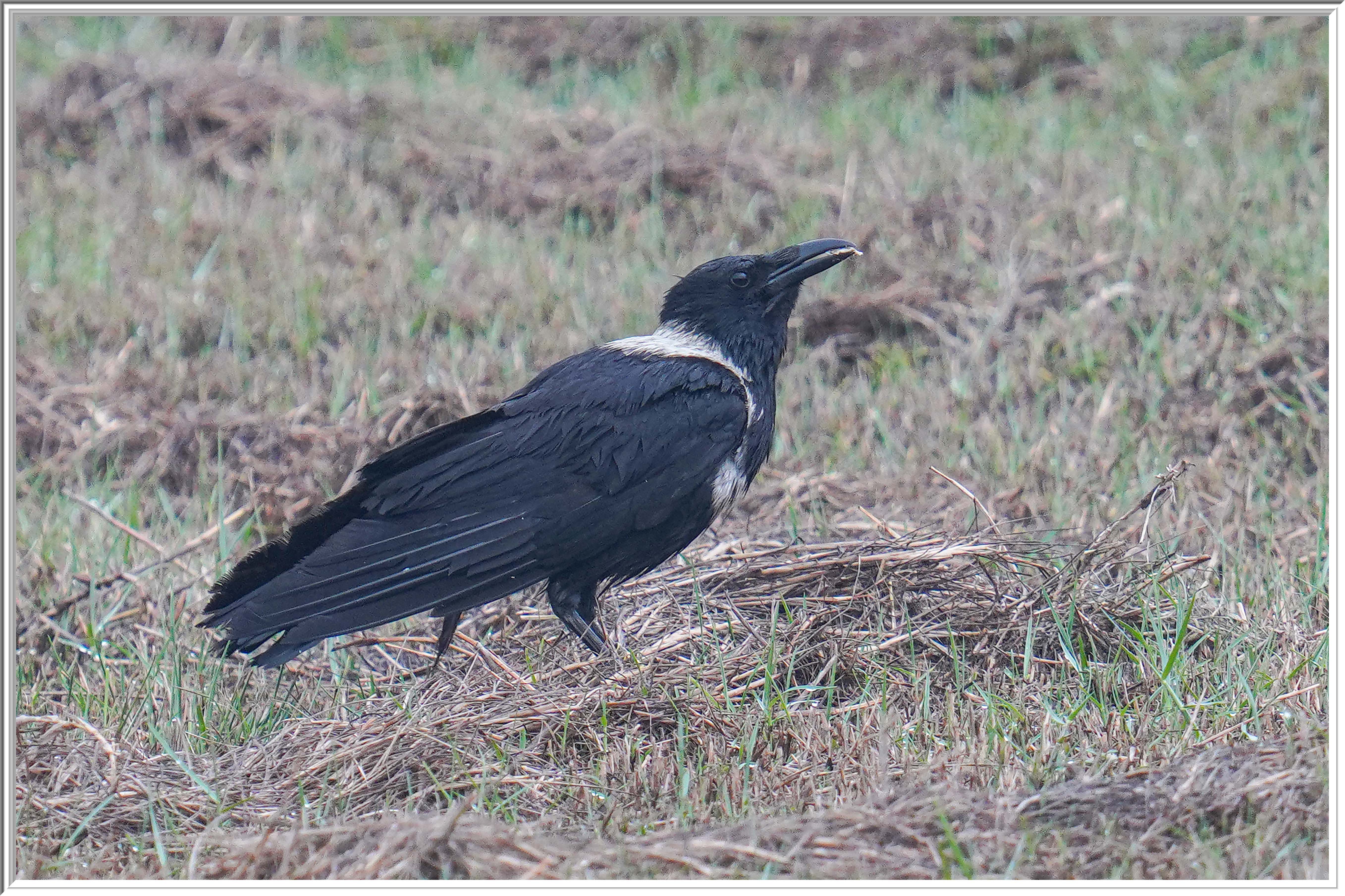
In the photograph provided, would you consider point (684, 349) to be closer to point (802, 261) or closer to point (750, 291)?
point (750, 291)

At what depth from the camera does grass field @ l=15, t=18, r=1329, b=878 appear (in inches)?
113

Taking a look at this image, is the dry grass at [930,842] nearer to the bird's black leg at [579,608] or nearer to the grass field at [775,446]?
the grass field at [775,446]

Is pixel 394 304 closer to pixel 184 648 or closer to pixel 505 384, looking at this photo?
pixel 505 384

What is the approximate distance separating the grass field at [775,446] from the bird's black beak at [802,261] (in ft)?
2.36

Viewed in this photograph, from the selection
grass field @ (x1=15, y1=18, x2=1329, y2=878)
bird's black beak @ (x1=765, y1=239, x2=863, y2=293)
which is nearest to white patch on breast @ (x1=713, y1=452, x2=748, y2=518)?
grass field @ (x1=15, y1=18, x2=1329, y2=878)

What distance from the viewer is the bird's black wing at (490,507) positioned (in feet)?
11.2

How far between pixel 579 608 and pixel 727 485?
52 cm

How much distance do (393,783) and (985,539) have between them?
1.69 meters

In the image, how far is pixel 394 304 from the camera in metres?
6.09

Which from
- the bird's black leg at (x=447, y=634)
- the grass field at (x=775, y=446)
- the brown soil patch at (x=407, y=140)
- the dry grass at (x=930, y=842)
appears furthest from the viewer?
the brown soil patch at (x=407, y=140)

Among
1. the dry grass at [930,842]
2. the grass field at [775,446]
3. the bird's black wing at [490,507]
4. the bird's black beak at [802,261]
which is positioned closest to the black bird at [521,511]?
the bird's black wing at [490,507]

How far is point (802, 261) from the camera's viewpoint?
157 inches

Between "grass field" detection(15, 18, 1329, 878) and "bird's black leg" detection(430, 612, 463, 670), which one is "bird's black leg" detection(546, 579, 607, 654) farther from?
"bird's black leg" detection(430, 612, 463, 670)
